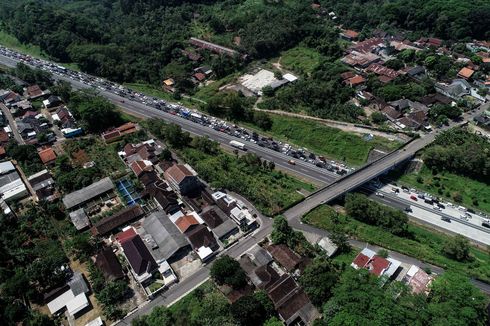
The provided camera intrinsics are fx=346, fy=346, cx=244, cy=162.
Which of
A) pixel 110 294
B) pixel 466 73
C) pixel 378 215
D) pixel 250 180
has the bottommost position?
pixel 110 294

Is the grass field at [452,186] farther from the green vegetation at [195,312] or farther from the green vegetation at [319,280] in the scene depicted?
the green vegetation at [195,312]

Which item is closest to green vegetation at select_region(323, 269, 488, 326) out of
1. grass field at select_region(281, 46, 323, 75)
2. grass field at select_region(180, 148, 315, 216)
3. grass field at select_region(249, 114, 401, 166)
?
grass field at select_region(180, 148, 315, 216)

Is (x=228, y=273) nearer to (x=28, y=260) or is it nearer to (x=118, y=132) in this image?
(x=28, y=260)

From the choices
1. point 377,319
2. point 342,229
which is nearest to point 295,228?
point 342,229

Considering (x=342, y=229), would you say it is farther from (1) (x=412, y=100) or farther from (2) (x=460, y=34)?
(2) (x=460, y=34)

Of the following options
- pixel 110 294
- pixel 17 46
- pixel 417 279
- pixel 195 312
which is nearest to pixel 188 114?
pixel 110 294
